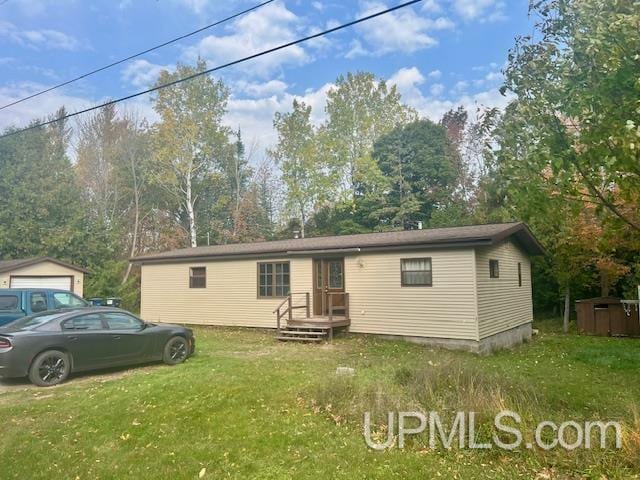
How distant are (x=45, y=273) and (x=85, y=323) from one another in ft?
42.5

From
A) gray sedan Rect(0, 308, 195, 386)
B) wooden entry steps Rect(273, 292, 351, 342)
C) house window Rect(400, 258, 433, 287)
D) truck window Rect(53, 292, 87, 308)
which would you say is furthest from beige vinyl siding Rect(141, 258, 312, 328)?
gray sedan Rect(0, 308, 195, 386)

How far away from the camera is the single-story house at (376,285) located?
1174cm

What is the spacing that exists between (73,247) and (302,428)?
80.5ft

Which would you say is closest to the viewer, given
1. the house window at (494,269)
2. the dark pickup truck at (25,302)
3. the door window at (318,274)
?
the dark pickup truck at (25,302)

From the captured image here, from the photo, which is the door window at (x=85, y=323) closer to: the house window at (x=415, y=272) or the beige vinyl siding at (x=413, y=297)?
the beige vinyl siding at (x=413, y=297)

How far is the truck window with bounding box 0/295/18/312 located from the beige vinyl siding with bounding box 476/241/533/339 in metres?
11.7

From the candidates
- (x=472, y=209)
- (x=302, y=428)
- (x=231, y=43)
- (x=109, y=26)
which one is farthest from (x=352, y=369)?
(x=472, y=209)

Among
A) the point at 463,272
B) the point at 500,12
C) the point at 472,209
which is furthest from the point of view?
the point at 472,209

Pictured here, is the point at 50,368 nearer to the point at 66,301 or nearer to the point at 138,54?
the point at 66,301

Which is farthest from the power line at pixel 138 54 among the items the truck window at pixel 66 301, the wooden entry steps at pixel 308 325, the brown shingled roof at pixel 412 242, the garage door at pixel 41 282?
the garage door at pixel 41 282

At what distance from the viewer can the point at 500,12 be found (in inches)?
272

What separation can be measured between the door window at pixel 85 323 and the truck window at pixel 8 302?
4246mm

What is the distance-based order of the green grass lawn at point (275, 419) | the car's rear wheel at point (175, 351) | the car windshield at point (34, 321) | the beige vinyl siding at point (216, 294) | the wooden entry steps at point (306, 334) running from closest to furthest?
the green grass lawn at point (275, 419) → the car windshield at point (34, 321) → the car's rear wheel at point (175, 351) → the wooden entry steps at point (306, 334) → the beige vinyl siding at point (216, 294)

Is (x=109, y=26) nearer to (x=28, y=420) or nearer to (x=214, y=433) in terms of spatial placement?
(x=28, y=420)
